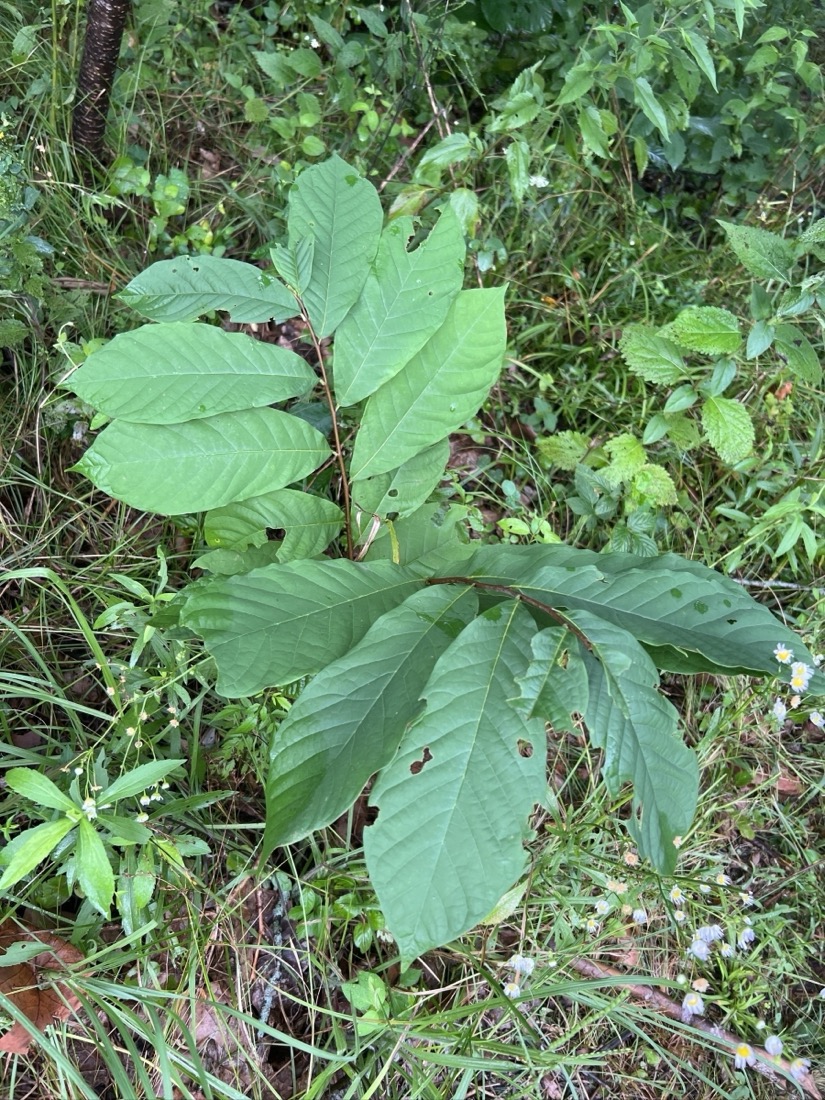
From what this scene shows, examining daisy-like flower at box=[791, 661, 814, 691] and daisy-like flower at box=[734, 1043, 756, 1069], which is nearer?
daisy-like flower at box=[791, 661, 814, 691]

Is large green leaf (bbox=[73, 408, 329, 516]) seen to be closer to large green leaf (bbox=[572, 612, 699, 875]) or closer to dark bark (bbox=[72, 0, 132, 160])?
large green leaf (bbox=[572, 612, 699, 875])

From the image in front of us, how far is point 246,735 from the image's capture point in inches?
62.4

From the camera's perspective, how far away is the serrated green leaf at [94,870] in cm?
119

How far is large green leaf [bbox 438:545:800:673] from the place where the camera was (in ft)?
3.67

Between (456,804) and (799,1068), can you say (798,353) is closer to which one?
(456,804)

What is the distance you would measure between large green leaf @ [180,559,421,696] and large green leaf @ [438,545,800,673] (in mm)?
224

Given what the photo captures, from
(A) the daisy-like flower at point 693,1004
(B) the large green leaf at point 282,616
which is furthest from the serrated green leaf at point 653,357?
(A) the daisy-like flower at point 693,1004

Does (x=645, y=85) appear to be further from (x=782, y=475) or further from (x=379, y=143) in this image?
(x=782, y=475)

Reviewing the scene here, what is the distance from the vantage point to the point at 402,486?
1.44 m

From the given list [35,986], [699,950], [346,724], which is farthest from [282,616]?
[699,950]

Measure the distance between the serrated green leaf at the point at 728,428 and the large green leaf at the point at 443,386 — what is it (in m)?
0.91

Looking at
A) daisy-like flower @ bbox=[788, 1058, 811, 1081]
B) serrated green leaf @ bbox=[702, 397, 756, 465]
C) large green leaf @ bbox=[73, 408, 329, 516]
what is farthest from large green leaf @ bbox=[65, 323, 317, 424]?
daisy-like flower @ bbox=[788, 1058, 811, 1081]

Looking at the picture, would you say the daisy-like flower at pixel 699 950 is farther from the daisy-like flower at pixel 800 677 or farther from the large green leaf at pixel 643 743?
the large green leaf at pixel 643 743

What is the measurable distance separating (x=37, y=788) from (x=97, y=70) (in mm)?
1678
